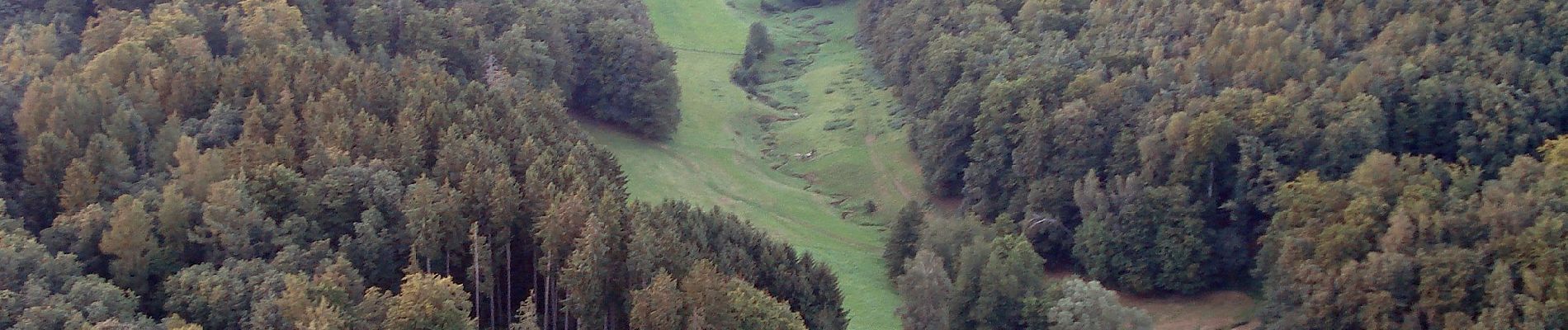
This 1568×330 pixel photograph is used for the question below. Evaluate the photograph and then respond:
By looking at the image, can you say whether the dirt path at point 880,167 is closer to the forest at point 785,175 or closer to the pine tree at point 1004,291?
the forest at point 785,175

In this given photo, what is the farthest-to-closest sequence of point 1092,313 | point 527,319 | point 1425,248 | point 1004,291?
point 1004,291, point 1425,248, point 1092,313, point 527,319

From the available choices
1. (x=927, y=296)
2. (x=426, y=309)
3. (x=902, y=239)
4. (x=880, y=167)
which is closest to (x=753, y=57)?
(x=880, y=167)

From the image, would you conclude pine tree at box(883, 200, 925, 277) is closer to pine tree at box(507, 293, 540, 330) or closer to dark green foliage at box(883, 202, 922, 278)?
dark green foliage at box(883, 202, 922, 278)

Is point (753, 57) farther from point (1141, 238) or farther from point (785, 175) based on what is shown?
point (1141, 238)

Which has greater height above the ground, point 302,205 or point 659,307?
point 302,205

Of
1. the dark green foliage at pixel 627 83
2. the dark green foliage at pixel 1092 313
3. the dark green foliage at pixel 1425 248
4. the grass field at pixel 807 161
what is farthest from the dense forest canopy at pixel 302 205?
the dark green foliage at pixel 627 83

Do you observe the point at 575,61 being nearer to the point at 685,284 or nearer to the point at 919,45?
the point at 919,45

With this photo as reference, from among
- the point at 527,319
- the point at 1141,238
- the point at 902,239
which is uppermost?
the point at 527,319
